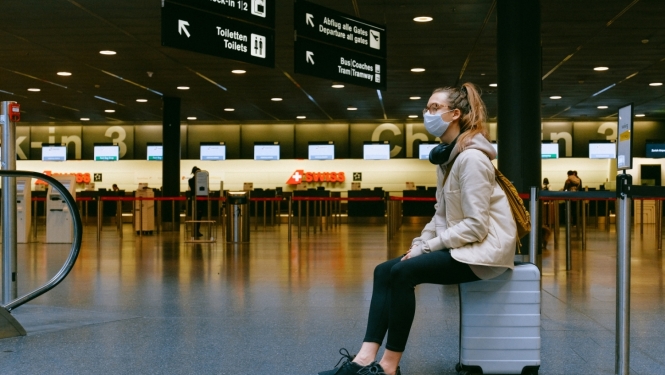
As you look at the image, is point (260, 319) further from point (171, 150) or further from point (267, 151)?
point (267, 151)

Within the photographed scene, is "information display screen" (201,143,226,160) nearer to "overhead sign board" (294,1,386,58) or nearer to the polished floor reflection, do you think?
the polished floor reflection

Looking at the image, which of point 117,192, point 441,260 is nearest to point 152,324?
point 441,260

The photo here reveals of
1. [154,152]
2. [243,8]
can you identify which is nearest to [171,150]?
[154,152]

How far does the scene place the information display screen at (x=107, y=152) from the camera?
93.7 feet

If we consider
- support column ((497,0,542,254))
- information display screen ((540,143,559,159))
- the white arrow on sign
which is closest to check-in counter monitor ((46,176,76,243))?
the white arrow on sign

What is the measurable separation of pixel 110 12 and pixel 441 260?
9000 millimetres

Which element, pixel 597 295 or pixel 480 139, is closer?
pixel 480 139

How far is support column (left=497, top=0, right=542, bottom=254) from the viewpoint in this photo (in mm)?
8805

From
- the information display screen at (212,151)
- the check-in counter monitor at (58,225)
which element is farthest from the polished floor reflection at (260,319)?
the information display screen at (212,151)

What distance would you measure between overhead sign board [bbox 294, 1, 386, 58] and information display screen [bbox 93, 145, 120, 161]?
21.0 m

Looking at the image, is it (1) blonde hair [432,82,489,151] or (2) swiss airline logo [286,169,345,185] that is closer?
(1) blonde hair [432,82,489,151]

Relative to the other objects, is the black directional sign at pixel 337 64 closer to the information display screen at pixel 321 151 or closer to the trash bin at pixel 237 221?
the trash bin at pixel 237 221

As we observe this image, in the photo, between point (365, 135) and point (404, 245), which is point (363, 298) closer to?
point (404, 245)

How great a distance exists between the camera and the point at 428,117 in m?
3.66
